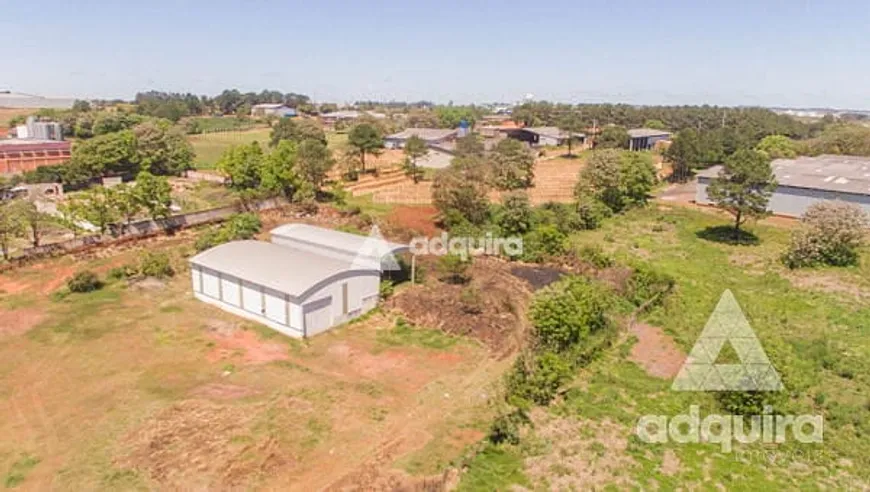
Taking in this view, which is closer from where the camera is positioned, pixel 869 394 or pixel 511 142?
pixel 869 394

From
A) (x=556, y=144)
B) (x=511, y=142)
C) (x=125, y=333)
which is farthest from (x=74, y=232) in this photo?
(x=556, y=144)

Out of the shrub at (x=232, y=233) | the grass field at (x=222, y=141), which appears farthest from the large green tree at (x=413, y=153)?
the shrub at (x=232, y=233)

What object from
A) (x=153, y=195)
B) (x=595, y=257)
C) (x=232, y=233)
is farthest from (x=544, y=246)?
(x=153, y=195)

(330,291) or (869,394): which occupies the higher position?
(330,291)

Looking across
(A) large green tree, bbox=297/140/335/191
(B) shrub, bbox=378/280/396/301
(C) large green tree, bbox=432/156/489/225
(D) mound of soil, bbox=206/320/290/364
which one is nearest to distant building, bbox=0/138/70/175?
(A) large green tree, bbox=297/140/335/191

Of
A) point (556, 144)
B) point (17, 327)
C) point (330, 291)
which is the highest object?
point (556, 144)

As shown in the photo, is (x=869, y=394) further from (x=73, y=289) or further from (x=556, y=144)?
(x=556, y=144)

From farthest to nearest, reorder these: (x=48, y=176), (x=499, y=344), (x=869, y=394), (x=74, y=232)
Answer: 1. (x=48, y=176)
2. (x=74, y=232)
3. (x=499, y=344)
4. (x=869, y=394)

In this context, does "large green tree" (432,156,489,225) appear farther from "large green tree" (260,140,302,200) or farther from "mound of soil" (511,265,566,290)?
"large green tree" (260,140,302,200)
